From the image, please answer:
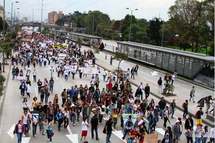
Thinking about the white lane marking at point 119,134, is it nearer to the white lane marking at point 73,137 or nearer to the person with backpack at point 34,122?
the white lane marking at point 73,137

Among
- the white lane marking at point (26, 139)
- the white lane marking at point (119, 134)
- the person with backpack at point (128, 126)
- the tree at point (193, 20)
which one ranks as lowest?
the white lane marking at point (119, 134)

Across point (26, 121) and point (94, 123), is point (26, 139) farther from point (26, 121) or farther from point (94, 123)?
point (94, 123)

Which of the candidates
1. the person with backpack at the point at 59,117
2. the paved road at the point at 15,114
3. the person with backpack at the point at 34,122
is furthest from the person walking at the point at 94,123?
the person with backpack at the point at 34,122

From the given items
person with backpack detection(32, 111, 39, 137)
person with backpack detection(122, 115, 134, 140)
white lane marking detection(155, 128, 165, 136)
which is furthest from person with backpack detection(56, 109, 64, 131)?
white lane marking detection(155, 128, 165, 136)

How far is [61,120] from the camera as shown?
24.9 meters

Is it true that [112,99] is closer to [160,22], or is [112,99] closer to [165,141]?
[165,141]

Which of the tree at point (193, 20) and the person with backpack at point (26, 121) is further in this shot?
the tree at point (193, 20)

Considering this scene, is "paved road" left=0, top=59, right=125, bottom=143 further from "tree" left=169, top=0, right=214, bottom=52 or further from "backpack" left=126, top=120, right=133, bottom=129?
"tree" left=169, top=0, right=214, bottom=52

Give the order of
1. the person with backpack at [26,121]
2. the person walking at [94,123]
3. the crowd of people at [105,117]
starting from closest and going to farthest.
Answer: the crowd of people at [105,117]
the person with backpack at [26,121]
the person walking at [94,123]

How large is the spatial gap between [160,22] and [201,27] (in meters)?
38.0

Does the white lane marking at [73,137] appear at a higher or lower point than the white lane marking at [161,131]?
higher

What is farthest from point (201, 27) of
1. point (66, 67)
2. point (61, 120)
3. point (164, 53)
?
Answer: point (61, 120)

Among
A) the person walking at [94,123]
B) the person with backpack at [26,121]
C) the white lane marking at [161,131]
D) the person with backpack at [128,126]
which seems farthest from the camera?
the white lane marking at [161,131]

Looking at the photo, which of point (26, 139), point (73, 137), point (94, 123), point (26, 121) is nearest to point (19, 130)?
point (26, 121)
